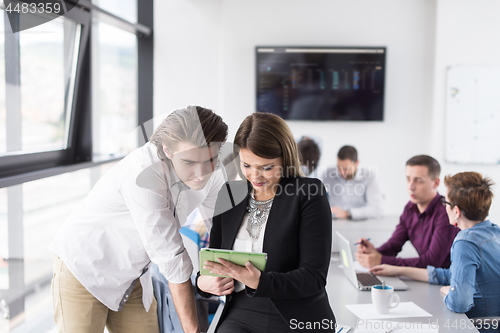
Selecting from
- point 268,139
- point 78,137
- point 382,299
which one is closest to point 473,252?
point 382,299

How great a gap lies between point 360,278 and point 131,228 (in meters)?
1.09

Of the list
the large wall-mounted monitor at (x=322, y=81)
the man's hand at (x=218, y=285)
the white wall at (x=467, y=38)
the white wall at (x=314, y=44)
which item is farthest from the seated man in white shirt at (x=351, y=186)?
the man's hand at (x=218, y=285)

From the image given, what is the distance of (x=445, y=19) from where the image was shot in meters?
4.05

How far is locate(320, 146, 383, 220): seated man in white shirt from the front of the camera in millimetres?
3471

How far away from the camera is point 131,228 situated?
1464 millimetres

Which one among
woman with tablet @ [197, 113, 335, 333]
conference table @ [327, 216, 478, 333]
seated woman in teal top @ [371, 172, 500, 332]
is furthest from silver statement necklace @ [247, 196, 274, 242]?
seated woman in teal top @ [371, 172, 500, 332]

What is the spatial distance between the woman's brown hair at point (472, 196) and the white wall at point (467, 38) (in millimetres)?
2517

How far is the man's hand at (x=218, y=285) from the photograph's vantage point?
1.36 m

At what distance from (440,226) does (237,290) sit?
4.17ft

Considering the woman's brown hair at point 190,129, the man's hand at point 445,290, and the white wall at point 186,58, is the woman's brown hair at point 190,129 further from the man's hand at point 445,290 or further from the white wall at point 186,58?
the white wall at point 186,58

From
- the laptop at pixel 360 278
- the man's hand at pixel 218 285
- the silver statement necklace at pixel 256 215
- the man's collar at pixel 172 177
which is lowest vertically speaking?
the laptop at pixel 360 278

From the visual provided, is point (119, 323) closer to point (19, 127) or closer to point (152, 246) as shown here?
point (152, 246)

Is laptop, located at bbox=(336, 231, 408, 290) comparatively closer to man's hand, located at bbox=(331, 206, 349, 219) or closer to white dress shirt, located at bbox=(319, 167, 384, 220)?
man's hand, located at bbox=(331, 206, 349, 219)

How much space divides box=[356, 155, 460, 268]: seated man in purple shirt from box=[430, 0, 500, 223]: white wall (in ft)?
6.44
